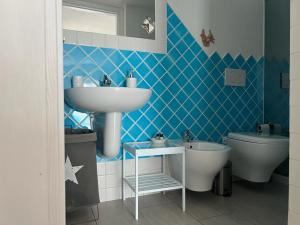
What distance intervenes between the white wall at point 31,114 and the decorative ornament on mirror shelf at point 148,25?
5.00ft

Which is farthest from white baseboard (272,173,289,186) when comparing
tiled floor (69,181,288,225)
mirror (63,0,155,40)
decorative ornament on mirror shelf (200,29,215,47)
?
mirror (63,0,155,40)

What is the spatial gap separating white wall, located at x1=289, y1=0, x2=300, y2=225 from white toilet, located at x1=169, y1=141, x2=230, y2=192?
2.56 ft

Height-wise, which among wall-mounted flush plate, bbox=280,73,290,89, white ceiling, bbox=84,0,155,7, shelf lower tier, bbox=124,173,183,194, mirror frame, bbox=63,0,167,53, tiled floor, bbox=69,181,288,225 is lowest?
tiled floor, bbox=69,181,288,225

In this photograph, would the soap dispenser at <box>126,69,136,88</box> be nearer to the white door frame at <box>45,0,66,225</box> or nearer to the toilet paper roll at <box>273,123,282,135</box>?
the white door frame at <box>45,0,66,225</box>

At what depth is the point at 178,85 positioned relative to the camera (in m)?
2.26

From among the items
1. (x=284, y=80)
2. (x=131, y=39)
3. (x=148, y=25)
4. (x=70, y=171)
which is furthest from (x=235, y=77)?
(x=70, y=171)

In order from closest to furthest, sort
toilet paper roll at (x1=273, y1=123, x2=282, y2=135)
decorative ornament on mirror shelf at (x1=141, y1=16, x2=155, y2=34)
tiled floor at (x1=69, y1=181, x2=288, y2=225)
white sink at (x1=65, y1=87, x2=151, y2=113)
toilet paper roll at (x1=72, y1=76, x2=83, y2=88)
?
white sink at (x1=65, y1=87, x2=151, y2=113) → tiled floor at (x1=69, y1=181, x2=288, y2=225) → toilet paper roll at (x1=72, y1=76, x2=83, y2=88) → decorative ornament on mirror shelf at (x1=141, y1=16, x2=155, y2=34) → toilet paper roll at (x1=273, y1=123, x2=282, y2=135)

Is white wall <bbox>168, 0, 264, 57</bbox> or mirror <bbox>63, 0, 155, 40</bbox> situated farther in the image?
white wall <bbox>168, 0, 264, 57</bbox>

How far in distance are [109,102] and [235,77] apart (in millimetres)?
1567

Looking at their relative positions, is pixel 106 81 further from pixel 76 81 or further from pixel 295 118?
pixel 295 118

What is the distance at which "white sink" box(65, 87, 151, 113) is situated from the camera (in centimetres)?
149

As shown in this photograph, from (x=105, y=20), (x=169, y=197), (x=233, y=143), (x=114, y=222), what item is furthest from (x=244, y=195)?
(x=105, y=20)

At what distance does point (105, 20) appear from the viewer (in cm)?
199

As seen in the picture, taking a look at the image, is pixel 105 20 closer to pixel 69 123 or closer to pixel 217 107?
pixel 69 123
